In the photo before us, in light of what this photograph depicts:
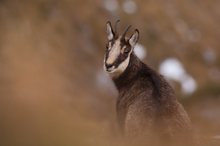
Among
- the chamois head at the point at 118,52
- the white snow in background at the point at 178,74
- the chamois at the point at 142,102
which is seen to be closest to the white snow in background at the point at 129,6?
the white snow in background at the point at 178,74

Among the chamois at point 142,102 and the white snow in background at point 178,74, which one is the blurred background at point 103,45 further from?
the chamois at point 142,102

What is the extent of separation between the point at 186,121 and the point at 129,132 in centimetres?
150

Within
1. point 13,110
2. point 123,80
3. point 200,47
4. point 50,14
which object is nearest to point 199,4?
point 200,47

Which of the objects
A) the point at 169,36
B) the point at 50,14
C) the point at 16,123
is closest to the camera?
the point at 16,123

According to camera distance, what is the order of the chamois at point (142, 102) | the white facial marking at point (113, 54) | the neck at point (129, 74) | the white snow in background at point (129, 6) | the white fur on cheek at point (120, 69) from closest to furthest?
the chamois at point (142, 102)
the white facial marking at point (113, 54)
the neck at point (129, 74)
the white fur on cheek at point (120, 69)
the white snow in background at point (129, 6)

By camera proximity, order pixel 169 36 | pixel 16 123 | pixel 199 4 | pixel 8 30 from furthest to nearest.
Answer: pixel 199 4 < pixel 169 36 < pixel 8 30 < pixel 16 123

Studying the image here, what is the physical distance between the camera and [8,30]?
64.9m

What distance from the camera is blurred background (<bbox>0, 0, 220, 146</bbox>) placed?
6303 centimetres

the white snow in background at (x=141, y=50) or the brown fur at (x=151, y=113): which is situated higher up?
the white snow in background at (x=141, y=50)

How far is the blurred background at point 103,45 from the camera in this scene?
63031 mm

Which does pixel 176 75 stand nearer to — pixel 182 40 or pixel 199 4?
pixel 182 40

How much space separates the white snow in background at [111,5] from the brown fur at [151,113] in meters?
51.7

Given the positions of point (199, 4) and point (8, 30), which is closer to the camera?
point (8, 30)

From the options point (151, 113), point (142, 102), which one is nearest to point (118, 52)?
point (142, 102)
